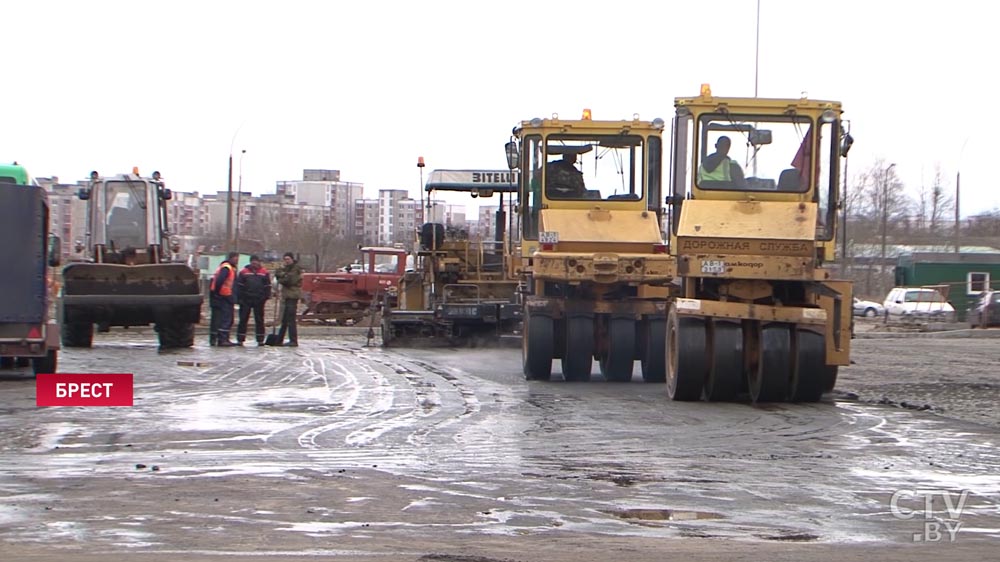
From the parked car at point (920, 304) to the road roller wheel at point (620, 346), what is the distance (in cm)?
2950

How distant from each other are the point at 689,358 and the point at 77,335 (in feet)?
42.4

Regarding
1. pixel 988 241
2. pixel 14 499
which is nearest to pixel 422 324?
pixel 14 499

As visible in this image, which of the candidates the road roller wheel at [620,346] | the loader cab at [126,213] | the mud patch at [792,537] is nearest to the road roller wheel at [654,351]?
the road roller wheel at [620,346]

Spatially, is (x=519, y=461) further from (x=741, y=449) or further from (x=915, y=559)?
(x=915, y=559)

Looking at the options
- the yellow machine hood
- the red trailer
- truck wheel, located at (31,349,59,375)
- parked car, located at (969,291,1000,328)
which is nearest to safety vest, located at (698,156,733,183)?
the yellow machine hood

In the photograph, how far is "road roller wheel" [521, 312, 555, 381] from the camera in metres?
17.1

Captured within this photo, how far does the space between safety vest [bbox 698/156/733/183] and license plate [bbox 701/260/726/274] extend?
122cm

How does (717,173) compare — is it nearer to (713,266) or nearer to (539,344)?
(713,266)

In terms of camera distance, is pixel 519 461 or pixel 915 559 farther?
pixel 519 461

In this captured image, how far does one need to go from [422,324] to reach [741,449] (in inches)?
583

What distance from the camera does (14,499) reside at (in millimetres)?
7773

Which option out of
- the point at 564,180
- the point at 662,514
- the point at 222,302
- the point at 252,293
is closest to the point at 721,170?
the point at 564,180

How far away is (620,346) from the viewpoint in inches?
680
